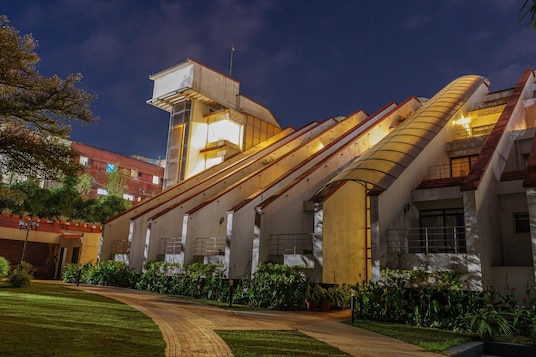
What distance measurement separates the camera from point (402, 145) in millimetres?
15867

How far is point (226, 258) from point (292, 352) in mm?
10039

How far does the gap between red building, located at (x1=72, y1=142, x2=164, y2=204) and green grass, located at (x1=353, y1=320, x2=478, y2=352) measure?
136 ft

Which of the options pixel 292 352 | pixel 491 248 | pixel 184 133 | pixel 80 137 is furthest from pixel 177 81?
pixel 80 137

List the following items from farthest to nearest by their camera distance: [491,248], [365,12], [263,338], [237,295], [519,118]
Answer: [365,12] < [519,118] < [237,295] < [491,248] < [263,338]

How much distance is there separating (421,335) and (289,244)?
8.70 meters

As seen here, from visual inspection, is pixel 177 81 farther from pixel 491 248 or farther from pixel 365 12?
pixel 365 12

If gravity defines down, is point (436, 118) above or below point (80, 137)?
below

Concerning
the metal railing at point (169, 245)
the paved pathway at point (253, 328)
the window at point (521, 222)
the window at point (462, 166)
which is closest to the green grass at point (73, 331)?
the paved pathway at point (253, 328)

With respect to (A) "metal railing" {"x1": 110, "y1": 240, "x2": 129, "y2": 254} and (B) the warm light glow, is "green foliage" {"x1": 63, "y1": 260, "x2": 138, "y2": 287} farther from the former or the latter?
(B) the warm light glow

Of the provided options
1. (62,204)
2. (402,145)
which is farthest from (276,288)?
(62,204)

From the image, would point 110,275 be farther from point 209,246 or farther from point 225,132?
point 225,132

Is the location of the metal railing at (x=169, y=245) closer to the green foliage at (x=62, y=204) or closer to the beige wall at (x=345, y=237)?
the beige wall at (x=345, y=237)

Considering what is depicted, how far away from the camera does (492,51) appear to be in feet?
630

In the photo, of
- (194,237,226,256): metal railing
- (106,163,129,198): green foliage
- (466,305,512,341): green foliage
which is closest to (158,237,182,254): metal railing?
(194,237,226,256): metal railing
